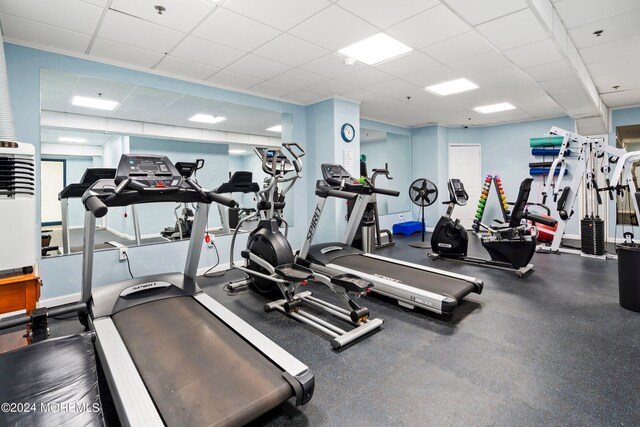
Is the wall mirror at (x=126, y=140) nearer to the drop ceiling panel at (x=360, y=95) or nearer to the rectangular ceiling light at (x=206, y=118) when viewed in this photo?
the rectangular ceiling light at (x=206, y=118)

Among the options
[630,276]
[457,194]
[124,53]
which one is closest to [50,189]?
[124,53]

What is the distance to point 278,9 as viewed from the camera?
2646mm

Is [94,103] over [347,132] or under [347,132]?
over

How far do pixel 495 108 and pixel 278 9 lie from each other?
17.4ft

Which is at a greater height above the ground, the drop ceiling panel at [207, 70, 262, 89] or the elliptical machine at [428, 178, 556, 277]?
the drop ceiling panel at [207, 70, 262, 89]

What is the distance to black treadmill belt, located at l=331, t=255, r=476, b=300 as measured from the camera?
310 cm

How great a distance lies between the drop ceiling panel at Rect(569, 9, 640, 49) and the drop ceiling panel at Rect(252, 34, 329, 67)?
8.73 feet

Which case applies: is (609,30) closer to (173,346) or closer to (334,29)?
(334,29)

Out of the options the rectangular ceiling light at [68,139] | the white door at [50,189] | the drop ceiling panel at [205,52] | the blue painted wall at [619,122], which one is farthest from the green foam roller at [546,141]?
the rectangular ceiling light at [68,139]

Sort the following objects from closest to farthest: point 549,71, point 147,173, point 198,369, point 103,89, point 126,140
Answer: point 198,369, point 147,173, point 549,71, point 103,89, point 126,140

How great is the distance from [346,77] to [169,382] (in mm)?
4046

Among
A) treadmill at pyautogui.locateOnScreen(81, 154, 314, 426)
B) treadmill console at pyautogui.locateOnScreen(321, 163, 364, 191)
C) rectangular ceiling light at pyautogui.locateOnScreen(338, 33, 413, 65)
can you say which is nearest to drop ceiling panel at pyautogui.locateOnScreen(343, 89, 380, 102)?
rectangular ceiling light at pyautogui.locateOnScreen(338, 33, 413, 65)

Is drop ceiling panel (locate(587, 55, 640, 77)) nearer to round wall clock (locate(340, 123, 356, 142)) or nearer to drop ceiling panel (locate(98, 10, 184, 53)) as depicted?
round wall clock (locate(340, 123, 356, 142))

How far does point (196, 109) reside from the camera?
5516 mm
